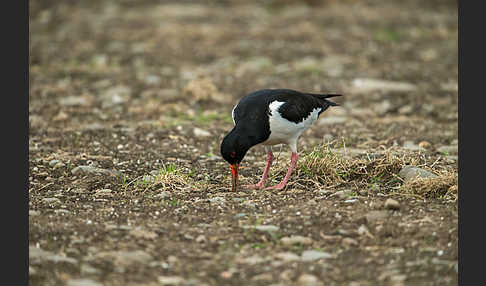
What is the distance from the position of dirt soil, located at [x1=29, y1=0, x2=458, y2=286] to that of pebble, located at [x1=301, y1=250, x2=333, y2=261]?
0.02 metres

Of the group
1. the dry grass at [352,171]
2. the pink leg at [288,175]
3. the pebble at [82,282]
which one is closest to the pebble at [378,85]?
the dry grass at [352,171]

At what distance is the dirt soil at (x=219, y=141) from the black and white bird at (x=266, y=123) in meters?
0.36

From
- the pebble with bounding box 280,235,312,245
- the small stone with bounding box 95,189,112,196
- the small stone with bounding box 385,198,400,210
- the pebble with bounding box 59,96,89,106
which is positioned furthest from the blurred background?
the pebble with bounding box 280,235,312,245

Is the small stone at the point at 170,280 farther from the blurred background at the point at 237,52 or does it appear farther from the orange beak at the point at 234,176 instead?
the blurred background at the point at 237,52

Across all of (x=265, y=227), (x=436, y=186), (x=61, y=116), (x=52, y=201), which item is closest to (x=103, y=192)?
(x=52, y=201)

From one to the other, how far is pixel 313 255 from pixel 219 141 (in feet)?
13.4

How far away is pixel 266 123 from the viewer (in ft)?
21.8

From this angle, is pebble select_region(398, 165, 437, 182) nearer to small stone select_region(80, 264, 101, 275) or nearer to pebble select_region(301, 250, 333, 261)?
pebble select_region(301, 250, 333, 261)

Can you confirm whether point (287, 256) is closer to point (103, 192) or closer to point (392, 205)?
point (392, 205)

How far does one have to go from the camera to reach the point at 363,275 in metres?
4.91

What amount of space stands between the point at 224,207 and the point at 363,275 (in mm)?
1826

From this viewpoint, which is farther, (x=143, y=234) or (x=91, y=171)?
(x=91, y=171)

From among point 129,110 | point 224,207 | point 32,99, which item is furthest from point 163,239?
point 32,99

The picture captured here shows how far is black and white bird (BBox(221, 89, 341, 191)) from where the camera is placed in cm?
654
